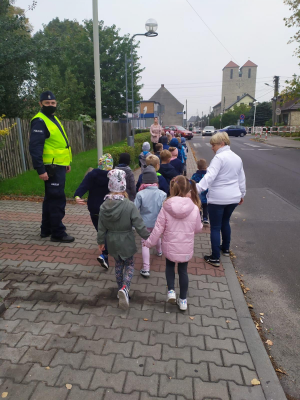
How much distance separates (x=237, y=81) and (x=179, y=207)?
106681mm

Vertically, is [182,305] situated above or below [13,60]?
below

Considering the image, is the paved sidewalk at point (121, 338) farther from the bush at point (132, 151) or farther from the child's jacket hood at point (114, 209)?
the bush at point (132, 151)

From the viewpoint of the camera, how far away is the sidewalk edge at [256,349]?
2350 mm

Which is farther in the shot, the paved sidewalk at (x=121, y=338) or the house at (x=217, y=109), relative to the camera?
the house at (x=217, y=109)

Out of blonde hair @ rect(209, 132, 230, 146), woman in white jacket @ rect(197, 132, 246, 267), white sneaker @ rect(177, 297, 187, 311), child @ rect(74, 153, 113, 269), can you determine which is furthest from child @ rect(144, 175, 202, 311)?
blonde hair @ rect(209, 132, 230, 146)

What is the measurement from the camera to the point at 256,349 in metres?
2.78

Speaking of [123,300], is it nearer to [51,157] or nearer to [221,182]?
[221,182]

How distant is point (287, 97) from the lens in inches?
949

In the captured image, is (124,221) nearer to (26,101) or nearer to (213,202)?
(213,202)

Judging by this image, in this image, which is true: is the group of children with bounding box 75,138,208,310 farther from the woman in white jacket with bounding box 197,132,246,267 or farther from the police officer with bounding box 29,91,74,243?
the police officer with bounding box 29,91,74,243

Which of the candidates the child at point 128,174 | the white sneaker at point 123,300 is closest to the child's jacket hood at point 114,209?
the white sneaker at point 123,300

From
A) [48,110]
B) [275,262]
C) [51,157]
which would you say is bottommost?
[275,262]

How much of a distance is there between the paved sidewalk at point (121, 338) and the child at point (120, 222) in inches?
16.3

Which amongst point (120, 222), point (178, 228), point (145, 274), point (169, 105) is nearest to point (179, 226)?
point (178, 228)
